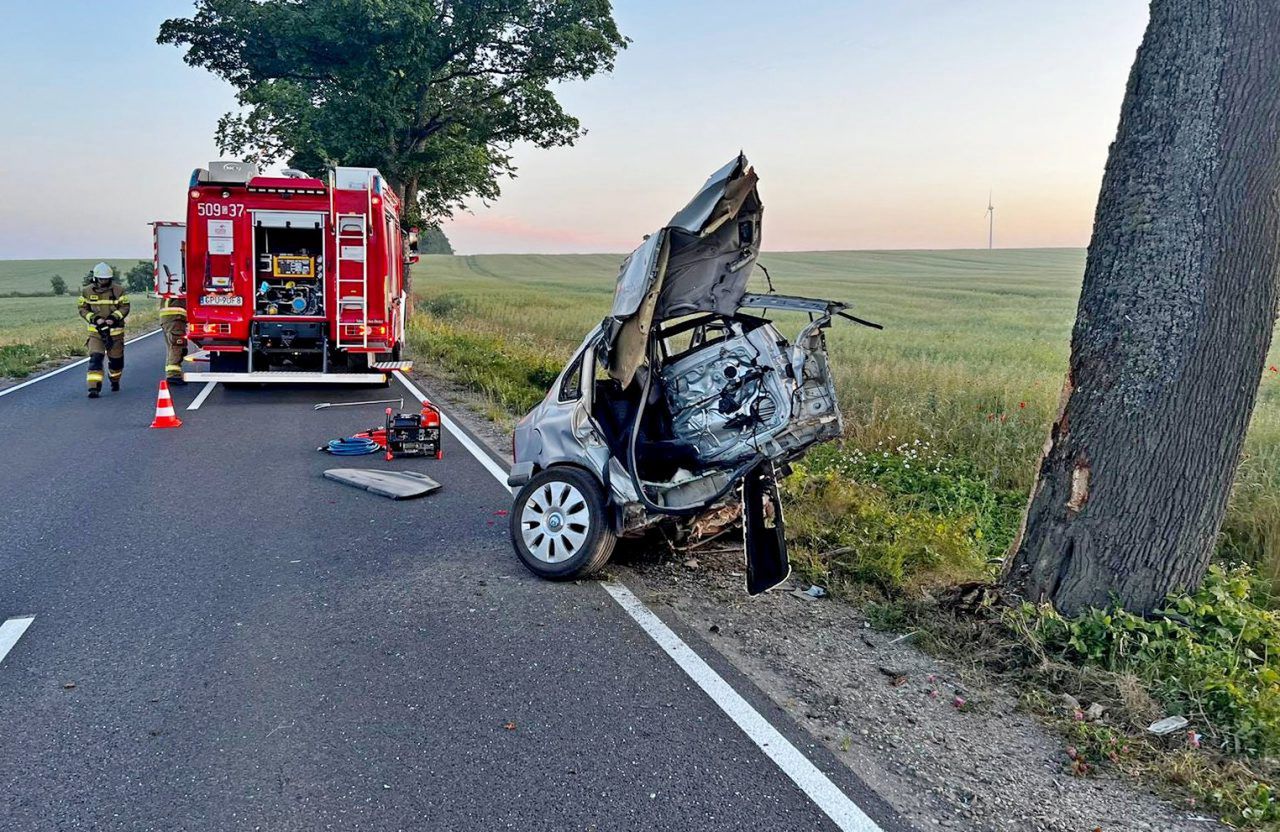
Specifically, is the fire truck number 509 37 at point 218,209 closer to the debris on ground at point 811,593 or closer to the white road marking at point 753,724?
the white road marking at point 753,724

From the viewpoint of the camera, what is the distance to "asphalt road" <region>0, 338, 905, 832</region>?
10.4 feet

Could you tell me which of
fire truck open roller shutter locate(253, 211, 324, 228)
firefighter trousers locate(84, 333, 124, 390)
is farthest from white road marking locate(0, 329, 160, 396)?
fire truck open roller shutter locate(253, 211, 324, 228)

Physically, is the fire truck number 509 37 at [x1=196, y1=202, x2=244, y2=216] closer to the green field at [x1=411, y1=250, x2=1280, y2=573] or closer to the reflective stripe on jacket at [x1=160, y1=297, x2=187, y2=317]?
the reflective stripe on jacket at [x1=160, y1=297, x2=187, y2=317]

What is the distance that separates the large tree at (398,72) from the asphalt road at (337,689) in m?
18.9

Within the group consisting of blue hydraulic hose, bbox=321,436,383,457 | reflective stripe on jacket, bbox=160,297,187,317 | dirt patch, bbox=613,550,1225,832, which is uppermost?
reflective stripe on jacket, bbox=160,297,187,317

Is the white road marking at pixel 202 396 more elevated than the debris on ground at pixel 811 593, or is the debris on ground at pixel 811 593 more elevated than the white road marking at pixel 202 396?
the white road marking at pixel 202 396

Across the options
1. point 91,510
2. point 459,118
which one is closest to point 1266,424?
point 91,510

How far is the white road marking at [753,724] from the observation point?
315 cm

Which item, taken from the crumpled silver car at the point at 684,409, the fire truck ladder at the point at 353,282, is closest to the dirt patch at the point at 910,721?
the crumpled silver car at the point at 684,409

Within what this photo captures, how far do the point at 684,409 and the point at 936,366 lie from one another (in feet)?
34.1

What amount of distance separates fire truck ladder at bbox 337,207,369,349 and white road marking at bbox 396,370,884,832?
918 cm

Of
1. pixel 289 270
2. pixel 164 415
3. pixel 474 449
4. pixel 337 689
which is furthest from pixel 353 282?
pixel 337 689

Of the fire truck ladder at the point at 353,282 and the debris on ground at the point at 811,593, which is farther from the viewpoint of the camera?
the fire truck ladder at the point at 353,282

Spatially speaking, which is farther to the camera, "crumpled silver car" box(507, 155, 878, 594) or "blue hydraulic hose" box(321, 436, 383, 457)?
"blue hydraulic hose" box(321, 436, 383, 457)
